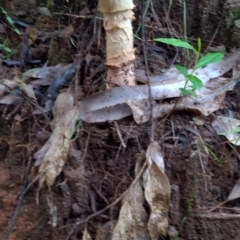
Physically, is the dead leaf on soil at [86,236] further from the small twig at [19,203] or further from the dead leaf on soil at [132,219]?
the small twig at [19,203]

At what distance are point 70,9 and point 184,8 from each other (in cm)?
52

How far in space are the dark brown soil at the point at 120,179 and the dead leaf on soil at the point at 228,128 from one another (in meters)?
0.02

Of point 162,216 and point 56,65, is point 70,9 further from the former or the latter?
point 162,216

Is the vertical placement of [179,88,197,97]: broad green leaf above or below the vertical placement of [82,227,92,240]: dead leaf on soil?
above

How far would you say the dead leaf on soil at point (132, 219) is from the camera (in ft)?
5.43

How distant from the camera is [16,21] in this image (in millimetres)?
2395

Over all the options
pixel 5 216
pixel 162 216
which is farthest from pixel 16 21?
pixel 162 216

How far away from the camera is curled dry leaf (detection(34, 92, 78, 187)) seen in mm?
1751

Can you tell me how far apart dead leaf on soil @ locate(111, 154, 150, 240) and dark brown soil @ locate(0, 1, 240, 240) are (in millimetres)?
48

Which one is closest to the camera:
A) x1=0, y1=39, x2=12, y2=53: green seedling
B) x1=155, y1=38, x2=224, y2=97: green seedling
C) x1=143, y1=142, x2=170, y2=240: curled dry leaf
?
x1=143, y1=142, x2=170, y2=240: curled dry leaf

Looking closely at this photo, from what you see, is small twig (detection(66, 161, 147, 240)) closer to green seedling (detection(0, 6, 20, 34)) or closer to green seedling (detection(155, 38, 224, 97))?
green seedling (detection(155, 38, 224, 97))

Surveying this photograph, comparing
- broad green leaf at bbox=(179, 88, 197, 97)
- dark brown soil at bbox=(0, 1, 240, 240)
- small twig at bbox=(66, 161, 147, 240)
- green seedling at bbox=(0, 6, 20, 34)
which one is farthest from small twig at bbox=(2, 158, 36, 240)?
green seedling at bbox=(0, 6, 20, 34)

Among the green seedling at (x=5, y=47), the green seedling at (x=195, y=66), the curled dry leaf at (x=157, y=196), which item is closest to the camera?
the curled dry leaf at (x=157, y=196)

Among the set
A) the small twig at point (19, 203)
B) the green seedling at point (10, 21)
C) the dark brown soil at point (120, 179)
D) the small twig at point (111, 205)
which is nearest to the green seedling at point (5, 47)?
the green seedling at point (10, 21)
